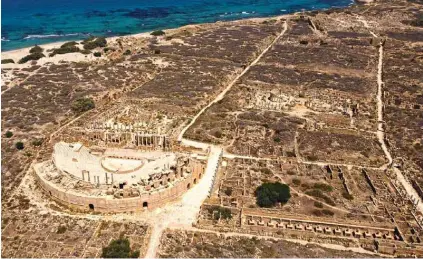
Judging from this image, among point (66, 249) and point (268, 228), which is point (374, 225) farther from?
point (66, 249)

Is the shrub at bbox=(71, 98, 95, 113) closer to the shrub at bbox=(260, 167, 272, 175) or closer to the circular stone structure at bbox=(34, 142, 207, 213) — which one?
the circular stone structure at bbox=(34, 142, 207, 213)

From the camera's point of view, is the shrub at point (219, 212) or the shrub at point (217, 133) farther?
the shrub at point (217, 133)

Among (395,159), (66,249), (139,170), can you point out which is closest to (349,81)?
Answer: (395,159)

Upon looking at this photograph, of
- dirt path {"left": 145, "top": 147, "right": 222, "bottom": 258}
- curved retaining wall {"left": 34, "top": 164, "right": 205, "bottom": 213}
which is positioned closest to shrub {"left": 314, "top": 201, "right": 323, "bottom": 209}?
dirt path {"left": 145, "top": 147, "right": 222, "bottom": 258}

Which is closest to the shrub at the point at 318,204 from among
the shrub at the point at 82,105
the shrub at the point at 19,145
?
the shrub at the point at 19,145

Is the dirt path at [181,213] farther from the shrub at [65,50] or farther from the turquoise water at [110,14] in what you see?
the turquoise water at [110,14]

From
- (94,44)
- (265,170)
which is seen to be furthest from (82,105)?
(94,44)

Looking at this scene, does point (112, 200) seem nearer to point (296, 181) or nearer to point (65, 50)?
point (296, 181)
